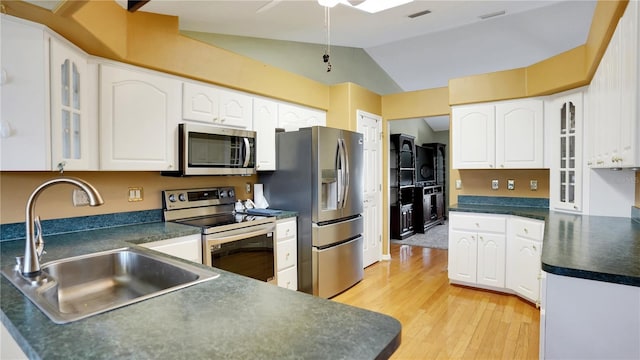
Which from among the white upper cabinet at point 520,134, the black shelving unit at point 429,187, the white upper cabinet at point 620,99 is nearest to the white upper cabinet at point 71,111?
the white upper cabinet at point 620,99

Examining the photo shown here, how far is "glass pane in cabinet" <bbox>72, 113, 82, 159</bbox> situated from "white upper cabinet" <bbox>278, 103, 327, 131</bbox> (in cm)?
181

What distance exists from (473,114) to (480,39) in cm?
165

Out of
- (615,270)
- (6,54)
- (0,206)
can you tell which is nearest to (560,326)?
(615,270)

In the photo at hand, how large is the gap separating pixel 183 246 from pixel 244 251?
1.67ft

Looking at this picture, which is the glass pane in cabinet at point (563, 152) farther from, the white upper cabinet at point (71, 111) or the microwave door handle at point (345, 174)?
the white upper cabinet at point (71, 111)

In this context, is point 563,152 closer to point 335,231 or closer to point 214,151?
point 335,231

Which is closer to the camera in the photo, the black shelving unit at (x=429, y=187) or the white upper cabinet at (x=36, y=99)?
the white upper cabinet at (x=36, y=99)

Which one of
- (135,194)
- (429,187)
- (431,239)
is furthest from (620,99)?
(429,187)

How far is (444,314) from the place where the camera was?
9.61 feet

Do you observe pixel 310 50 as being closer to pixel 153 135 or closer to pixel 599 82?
pixel 153 135

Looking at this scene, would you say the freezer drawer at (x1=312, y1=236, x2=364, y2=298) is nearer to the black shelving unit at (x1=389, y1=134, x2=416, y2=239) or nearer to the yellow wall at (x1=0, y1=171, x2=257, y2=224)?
the yellow wall at (x1=0, y1=171, x2=257, y2=224)

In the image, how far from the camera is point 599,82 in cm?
234

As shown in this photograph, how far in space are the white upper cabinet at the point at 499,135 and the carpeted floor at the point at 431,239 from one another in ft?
7.35

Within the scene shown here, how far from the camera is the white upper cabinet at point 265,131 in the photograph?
324 cm
